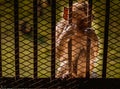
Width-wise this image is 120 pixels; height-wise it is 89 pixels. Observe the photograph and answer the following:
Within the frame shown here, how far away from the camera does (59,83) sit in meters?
3.58

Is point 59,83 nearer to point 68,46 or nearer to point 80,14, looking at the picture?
point 68,46

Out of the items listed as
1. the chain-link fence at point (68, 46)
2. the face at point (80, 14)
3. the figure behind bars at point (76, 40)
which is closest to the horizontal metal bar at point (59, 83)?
the chain-link fence at point (68, 46)

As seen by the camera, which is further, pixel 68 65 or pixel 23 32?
pixel 23 32

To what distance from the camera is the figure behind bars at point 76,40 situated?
3689 millimetres

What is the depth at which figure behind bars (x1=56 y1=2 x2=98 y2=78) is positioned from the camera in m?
3.69

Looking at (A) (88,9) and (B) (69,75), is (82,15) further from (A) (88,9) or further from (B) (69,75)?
(B) (69,75)

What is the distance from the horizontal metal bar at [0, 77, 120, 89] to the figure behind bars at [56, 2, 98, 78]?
0.19m

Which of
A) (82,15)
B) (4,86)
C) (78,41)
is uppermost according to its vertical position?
(82,15)

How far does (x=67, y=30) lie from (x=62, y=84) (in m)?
0.48

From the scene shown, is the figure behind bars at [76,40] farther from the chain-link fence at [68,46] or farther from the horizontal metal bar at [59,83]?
the horizontal metal bar at [59,83]

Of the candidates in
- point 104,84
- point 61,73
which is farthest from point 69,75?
point 104,84

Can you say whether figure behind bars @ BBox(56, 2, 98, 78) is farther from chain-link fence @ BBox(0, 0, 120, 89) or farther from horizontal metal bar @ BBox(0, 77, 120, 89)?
horizontal metal bar @ BBox(0, 77, 120, 89)

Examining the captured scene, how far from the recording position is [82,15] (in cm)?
371

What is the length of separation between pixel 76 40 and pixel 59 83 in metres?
0.47
